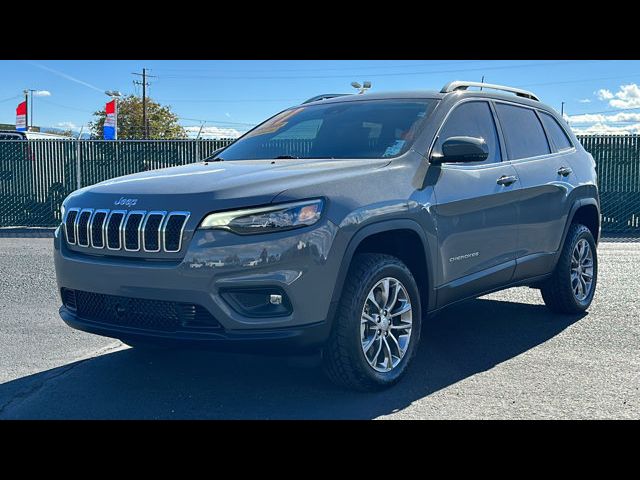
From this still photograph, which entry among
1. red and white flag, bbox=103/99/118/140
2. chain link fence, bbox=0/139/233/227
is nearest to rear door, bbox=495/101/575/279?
chain link fence, bbox=0/139/233/227

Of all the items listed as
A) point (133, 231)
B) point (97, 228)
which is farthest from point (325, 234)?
point (97, 228)

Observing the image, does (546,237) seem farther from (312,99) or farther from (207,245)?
(207,245)

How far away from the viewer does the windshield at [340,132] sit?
16.8ft

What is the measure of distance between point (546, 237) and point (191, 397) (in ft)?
10.7

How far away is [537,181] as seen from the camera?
6043 millimetres

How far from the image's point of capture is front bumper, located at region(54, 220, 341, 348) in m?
3.97

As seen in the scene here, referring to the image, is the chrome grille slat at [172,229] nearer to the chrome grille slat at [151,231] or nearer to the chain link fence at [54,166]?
the chrome grille slat at [151,231]

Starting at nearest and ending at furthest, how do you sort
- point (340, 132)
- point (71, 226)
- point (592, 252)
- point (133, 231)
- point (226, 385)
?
point (133, 231) < point (71, 226) < point (226, 385) < point (340, 132) < point (592, 252)

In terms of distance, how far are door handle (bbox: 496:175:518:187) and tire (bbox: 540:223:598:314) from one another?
3.85 feet

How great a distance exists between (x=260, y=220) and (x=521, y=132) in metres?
3.05

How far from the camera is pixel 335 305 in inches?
164

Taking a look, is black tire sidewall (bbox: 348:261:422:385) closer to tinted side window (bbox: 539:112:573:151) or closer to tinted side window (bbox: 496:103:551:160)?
tinted side window (bbox: 496:103:551:160)

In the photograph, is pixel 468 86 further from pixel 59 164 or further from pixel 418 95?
pixel 59 164

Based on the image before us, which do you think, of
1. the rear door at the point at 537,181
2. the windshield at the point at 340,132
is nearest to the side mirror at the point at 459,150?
the windshield at the point at 340,132
